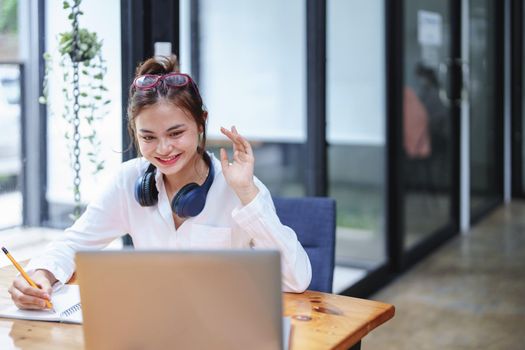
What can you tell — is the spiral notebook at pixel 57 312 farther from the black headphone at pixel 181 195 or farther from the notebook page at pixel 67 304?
the black headphone at pixel 181 195

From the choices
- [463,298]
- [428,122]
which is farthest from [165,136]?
[428,122]

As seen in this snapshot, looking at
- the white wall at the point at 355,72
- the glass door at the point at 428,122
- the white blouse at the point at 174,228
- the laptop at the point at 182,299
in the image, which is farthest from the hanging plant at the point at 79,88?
the glass door at the point at 428,122

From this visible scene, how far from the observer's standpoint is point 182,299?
4.09 ft

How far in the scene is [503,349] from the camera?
3.47 m

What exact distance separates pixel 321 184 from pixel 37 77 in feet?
6.02

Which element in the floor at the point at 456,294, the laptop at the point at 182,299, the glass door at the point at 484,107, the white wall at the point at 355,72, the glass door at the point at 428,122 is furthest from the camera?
the glass door at the point at 484,107

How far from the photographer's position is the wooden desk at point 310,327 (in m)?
1.55

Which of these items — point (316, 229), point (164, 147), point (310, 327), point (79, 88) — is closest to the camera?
point (310, 327)

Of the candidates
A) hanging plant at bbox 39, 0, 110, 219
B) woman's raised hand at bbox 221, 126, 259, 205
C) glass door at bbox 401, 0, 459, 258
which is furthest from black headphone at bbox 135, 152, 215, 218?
glass door at bbox 401, 0, 459, 258

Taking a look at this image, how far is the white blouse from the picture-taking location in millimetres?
1839

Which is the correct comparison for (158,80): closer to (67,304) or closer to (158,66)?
(158,66)

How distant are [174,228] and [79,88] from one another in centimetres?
79

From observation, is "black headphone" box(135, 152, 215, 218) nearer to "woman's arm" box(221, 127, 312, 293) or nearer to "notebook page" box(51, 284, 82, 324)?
"woman's arm" box(221, 127, 312, 293)

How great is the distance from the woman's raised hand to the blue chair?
359mm
